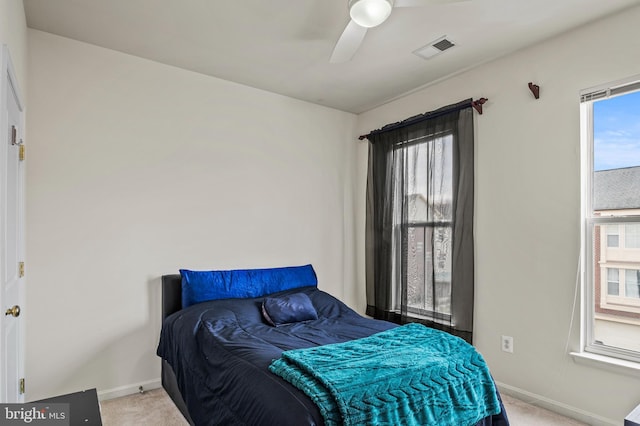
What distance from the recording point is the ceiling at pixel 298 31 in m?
2.40

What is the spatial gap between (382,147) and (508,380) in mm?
2347

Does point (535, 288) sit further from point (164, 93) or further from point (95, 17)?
point (95, 17)

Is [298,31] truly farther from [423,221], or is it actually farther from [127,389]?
[127,389]

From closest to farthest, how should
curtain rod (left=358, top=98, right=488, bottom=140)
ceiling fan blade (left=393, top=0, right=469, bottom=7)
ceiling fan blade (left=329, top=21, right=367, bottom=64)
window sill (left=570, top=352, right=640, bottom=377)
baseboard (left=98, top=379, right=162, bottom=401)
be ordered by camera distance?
ceiling fan blade (left=393, top=0, right=469, bottom=7) < ceiling fan blade (left=329, top=21, right=367, bottom=64) < window sill (left=570, top=352, right=640, bottom=377) < baseboard (left=98, top=379, right=162, bottom=401) < curtain rod (left=358, top=98, right=488, bottom=140)

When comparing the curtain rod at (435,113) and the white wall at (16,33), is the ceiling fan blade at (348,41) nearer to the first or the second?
the curtain rod at (435,113)

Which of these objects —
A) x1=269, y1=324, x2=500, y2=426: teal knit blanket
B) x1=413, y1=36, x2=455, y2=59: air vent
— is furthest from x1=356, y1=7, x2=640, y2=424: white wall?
x1=269, y1=324, x2=500, y2=426: teal knit blanket

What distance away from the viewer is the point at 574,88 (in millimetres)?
2629

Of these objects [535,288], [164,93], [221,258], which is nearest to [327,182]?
[221,258]

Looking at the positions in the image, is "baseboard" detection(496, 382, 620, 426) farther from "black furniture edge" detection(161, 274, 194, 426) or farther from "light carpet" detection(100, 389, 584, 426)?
"black furniture edge" detection(161, 274, 194, 426)

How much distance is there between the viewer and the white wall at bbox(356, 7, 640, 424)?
2488 millimetres

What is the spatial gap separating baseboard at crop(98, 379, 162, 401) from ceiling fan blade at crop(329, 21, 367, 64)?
2752 mm

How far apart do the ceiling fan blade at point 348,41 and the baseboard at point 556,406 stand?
264 centimetres

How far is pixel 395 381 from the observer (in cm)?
171

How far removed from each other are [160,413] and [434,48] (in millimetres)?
3237
